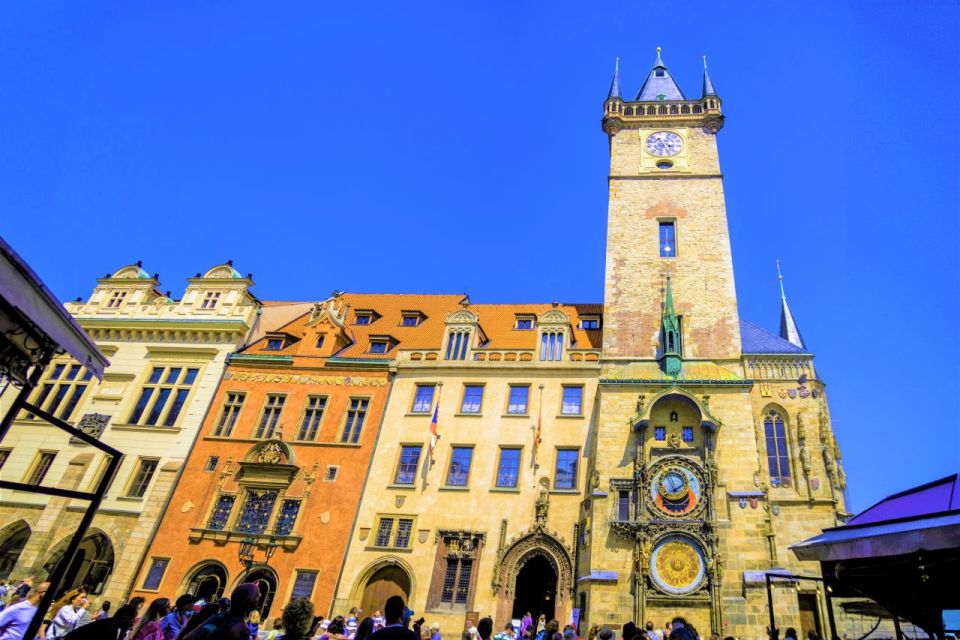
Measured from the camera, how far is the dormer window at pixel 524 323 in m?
30.7

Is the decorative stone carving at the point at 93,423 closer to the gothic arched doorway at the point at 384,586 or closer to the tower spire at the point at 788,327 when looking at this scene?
the gothic arched doorway at the point at 384,586

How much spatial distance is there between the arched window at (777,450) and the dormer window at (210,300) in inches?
1087

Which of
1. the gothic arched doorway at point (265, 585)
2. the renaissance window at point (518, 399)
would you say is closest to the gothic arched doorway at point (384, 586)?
the gothic arched doorway at point (265, 585)

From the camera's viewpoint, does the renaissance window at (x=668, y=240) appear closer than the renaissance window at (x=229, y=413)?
No

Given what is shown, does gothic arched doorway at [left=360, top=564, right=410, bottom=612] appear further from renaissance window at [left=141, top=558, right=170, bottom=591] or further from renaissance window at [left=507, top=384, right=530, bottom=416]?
renaissance window at [left=141, top=558, right=170, bottom=591]

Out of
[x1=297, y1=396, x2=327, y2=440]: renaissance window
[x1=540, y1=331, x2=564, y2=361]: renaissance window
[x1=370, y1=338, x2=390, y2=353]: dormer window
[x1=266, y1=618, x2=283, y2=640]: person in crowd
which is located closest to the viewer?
[x1=266, y1=618, x2=283, y2=640]: person in crowd

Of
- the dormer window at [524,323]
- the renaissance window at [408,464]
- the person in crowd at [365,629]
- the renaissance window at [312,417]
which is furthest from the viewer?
the dormer window at [524,323]

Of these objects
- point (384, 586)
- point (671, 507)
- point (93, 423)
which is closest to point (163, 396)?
point (93, 423)

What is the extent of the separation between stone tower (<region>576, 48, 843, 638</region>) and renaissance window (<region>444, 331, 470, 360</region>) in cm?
675

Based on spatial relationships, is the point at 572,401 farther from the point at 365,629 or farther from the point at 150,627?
the point at 365,629

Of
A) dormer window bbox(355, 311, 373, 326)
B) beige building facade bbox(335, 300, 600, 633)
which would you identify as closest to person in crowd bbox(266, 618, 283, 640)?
beige building facade bbox(335, 300, 600, 633)

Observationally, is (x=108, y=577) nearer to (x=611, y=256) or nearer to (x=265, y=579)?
(x=265, y=579)

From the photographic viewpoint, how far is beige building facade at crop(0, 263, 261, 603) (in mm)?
24641

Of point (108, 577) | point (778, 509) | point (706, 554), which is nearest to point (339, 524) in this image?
point (108, 577)
